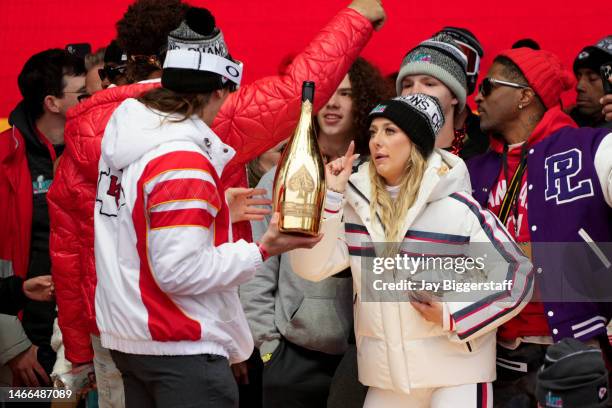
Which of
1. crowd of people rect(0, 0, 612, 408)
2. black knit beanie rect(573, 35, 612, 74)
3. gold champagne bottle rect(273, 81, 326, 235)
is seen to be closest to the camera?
crowd of people rect(0, 0, 612, 408)

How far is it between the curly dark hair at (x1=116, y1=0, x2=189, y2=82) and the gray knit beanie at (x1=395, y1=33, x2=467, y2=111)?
1.16 metres

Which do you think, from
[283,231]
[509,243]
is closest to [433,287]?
[509,243]

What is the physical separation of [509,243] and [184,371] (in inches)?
52.3

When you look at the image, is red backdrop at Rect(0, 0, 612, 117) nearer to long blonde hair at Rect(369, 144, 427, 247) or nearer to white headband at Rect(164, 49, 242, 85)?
long blonde hair at Rect(369, 144, 427, 247)

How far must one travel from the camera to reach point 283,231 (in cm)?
300

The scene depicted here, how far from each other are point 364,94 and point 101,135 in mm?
1459

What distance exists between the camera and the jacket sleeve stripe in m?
2.77

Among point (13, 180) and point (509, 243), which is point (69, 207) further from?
point (509, 243)

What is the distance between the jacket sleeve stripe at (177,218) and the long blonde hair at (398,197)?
0.98 meters

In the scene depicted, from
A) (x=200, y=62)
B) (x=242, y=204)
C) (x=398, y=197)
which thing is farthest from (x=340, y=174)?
(x=200, y=62)

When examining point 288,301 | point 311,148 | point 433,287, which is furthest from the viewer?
point 288,301

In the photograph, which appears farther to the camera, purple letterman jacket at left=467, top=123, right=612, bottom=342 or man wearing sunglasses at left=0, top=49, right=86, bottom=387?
man wearing sunglasses at left=0, top=49, right=86, bottom=387

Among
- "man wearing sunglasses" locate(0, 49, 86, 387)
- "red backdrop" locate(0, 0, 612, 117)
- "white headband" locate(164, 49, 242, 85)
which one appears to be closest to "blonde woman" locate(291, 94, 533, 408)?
"white headband" locate(164, 49, 242, 85)

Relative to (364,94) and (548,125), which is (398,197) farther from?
(364,94)
